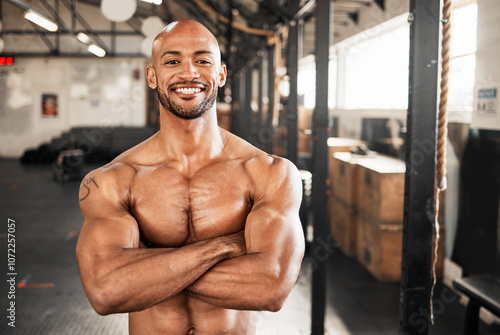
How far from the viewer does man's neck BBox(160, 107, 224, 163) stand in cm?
144

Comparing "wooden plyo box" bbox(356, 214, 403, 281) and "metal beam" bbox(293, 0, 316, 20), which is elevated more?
"metal beam" bbox(293, 0, 316, 20)

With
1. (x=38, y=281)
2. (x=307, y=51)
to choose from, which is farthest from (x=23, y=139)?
(x=38, y=281)

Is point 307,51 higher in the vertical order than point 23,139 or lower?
higher

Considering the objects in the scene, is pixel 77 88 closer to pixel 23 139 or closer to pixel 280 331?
pixel 23 139

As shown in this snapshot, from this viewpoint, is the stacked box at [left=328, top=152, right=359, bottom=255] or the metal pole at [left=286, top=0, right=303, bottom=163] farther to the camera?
the stacked box at [left=328, top=152, right=359, bottom=255]

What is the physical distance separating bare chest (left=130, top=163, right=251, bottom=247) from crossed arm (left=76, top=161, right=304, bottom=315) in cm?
6

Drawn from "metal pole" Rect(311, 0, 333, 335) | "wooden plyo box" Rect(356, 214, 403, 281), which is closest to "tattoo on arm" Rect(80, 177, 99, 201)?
"metal pole" Rect(311, 0, 333, 335)

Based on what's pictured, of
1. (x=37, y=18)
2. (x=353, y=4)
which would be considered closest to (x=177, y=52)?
(x=353, y=4)

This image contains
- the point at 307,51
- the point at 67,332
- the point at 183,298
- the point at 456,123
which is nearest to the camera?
the point at 183,298

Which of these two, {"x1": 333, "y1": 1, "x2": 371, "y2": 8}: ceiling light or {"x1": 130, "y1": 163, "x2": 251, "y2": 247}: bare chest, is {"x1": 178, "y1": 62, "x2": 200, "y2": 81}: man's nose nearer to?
{"x1": 130, "y1": 163, "x2": 251, "y2": 247}: bare chest

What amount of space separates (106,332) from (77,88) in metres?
12.3

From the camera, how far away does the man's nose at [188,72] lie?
1.31m

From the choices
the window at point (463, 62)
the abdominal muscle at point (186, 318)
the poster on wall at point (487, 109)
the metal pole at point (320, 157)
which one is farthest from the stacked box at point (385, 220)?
the abdominal muscle at point (186, 318)

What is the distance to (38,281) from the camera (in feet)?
12.8
